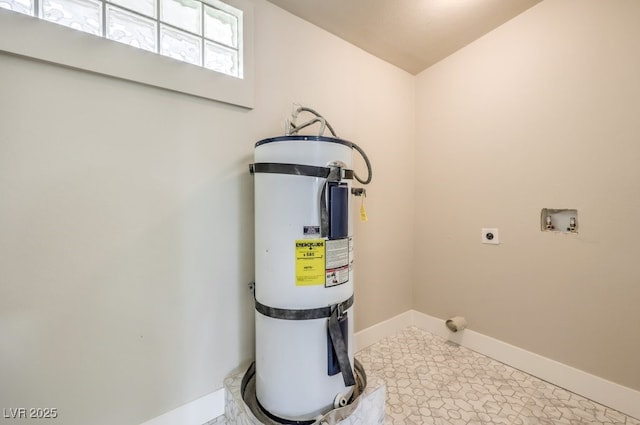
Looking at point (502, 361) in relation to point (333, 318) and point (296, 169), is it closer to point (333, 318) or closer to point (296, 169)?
point (333, 318)

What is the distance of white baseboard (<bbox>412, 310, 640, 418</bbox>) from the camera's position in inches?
45.8

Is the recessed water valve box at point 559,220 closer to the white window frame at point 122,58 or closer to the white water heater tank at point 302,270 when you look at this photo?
the white water heater tank at point 302,270

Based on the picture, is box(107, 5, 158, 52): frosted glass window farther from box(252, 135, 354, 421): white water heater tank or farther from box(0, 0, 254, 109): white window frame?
box(252, 135, 354, 421): white water heater tank

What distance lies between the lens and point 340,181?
0.93 m

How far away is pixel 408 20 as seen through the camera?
4.76 feet

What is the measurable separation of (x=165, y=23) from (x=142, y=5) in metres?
0.09

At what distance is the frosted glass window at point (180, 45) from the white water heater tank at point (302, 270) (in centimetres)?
60

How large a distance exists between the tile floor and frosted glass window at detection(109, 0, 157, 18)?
1754mm

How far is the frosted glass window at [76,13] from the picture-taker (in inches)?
33.8

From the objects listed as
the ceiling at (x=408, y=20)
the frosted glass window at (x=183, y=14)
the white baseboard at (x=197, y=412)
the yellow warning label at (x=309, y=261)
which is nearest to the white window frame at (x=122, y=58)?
the frosted glass window at (x=183, y=14)

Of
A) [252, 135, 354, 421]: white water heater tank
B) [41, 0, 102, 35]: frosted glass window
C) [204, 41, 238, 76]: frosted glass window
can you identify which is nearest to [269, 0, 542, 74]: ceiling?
[204, 41, 238, 76]: frosted glass window

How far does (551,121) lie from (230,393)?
2096 millimetres

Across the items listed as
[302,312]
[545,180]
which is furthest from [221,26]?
[545,180]

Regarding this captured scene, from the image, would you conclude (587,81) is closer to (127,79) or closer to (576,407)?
(576,407)
